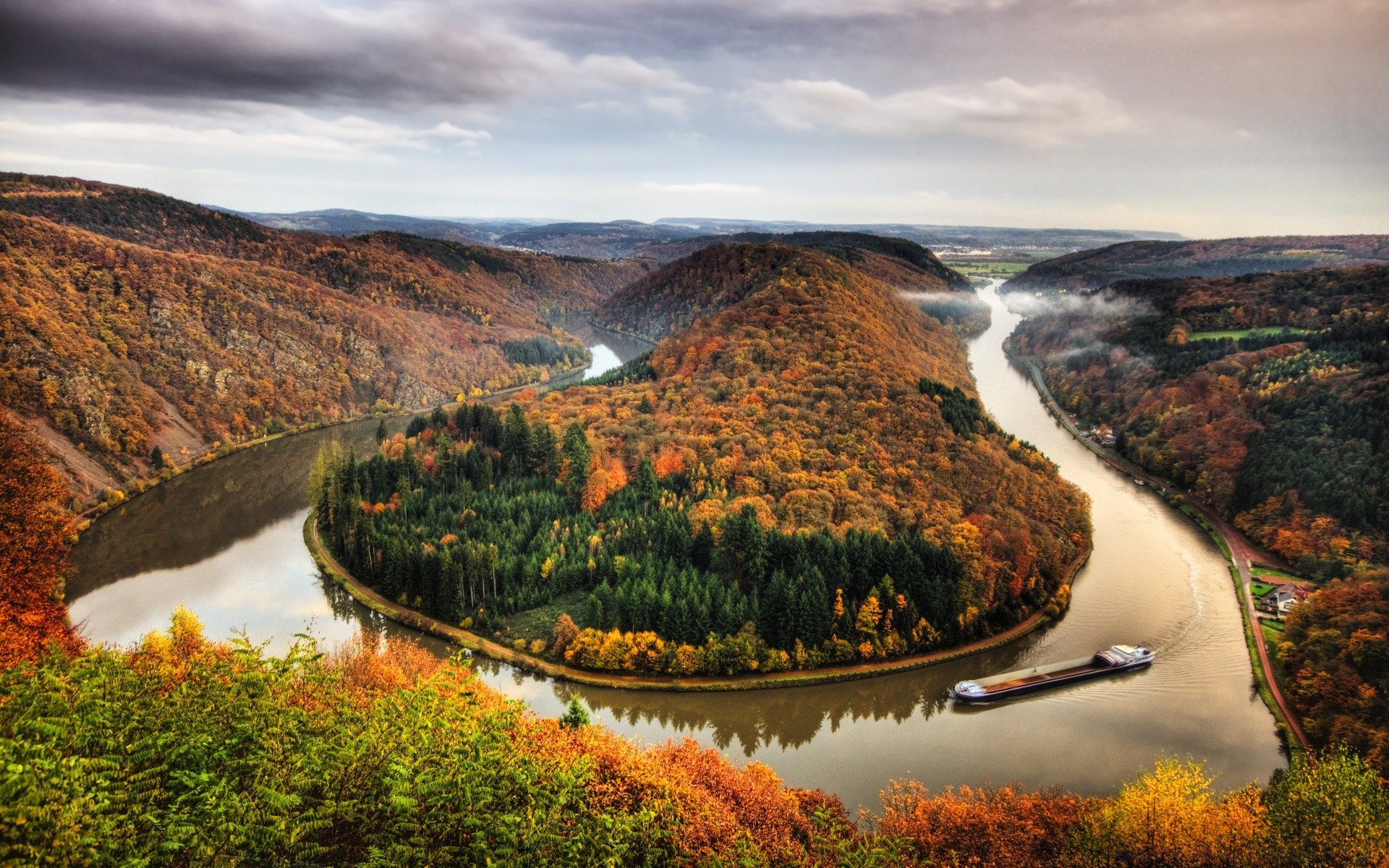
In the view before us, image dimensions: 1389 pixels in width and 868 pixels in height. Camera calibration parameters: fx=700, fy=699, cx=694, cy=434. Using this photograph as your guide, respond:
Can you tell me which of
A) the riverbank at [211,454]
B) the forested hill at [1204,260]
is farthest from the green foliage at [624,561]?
the forested hill at [1204,260]

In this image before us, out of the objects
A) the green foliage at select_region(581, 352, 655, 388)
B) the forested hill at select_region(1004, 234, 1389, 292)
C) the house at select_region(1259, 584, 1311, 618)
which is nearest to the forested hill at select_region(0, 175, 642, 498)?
the green foliage at select_region(581, 352, 655, 388)

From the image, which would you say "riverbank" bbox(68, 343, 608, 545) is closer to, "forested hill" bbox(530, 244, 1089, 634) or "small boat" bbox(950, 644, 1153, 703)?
"forested hill" bbox(530, 244, 1089, 634)

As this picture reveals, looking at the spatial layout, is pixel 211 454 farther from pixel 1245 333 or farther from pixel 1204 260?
pixel 1204 260

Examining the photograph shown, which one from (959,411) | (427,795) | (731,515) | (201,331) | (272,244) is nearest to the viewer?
(427,795)

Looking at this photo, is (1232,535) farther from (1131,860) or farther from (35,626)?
(35,626)

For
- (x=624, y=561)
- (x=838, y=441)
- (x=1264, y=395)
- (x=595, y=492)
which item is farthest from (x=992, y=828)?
(x=1264, y=395)

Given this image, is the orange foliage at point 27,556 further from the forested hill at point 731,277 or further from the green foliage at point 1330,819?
the forested hill at point 731,277
